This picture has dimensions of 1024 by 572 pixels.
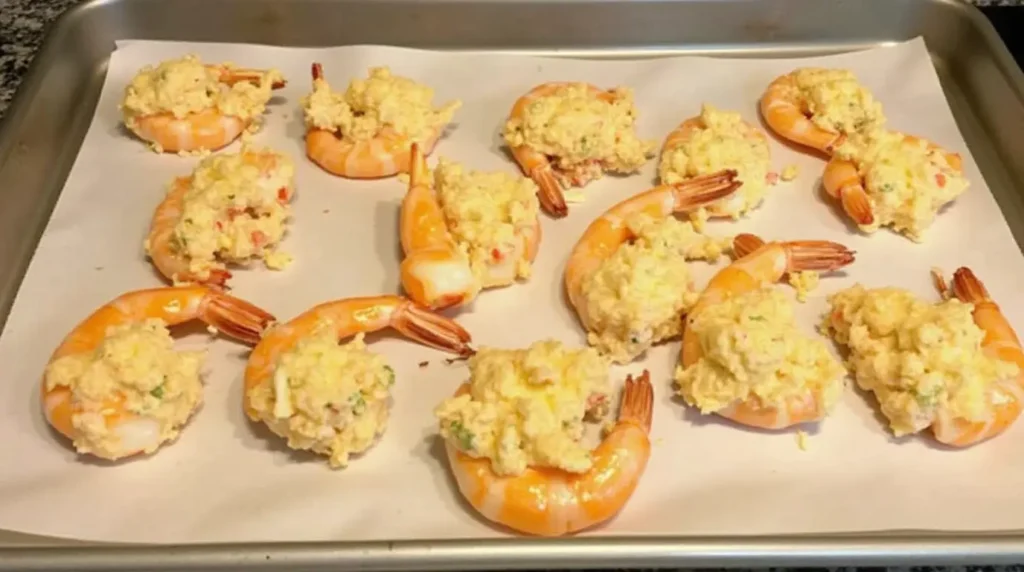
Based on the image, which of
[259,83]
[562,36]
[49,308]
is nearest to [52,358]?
[49,308]

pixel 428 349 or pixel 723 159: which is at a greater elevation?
pixel 723 159

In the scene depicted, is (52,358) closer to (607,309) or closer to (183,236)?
(183,236)

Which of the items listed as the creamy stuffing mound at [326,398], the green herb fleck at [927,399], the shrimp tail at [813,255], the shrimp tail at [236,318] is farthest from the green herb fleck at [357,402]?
the green herb fleck at [927,399]

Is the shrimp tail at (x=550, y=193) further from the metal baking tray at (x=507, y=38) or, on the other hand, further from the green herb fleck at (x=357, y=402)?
the green herb fleck at (x=357, y=402)

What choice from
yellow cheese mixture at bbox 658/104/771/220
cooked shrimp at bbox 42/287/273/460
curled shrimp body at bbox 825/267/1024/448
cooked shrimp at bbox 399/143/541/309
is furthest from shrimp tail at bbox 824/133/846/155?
cooked shrimp at bbox 42/287/273/460

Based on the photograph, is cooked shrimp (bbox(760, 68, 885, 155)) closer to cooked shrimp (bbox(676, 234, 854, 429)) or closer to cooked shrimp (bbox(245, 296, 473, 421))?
cooked shrimp (bbox(676, 234, 854, 429))

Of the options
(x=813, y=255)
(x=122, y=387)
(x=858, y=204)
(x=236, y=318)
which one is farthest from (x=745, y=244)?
(x=122, y=387)

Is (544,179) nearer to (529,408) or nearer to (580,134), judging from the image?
(580,134)

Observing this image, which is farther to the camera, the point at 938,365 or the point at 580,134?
the point at 580,134
